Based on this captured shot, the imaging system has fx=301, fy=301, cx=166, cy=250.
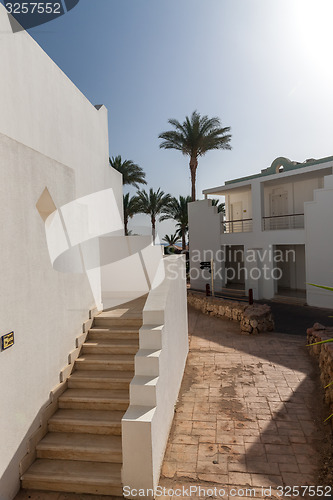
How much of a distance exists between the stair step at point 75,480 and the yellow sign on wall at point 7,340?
1857mm

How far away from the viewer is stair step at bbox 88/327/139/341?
20.3 ft

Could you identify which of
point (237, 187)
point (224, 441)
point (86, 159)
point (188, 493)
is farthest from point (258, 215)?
point (188, 493)

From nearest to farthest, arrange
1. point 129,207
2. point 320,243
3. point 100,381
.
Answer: point 100,381 < point 320,243 < point 129,207

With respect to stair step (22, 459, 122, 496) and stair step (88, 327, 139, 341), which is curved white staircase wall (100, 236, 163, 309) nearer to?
stair step (88, 327, 139, 341)

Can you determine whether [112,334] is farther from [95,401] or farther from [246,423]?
[246,423]

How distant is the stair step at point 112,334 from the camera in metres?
6.20

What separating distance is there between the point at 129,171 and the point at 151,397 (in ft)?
81.3

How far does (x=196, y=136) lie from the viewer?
904 inches

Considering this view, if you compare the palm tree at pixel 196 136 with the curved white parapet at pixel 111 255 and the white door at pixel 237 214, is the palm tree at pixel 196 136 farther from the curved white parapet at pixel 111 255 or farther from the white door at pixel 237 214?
the curved white parapet at pixel 111 255

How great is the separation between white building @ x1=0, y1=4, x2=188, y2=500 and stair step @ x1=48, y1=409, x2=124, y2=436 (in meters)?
0.25

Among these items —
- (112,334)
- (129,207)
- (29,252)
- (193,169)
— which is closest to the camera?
(29,252)

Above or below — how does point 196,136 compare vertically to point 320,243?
above

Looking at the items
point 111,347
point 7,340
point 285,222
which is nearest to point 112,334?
point 111,347

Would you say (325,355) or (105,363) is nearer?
(105,363)
